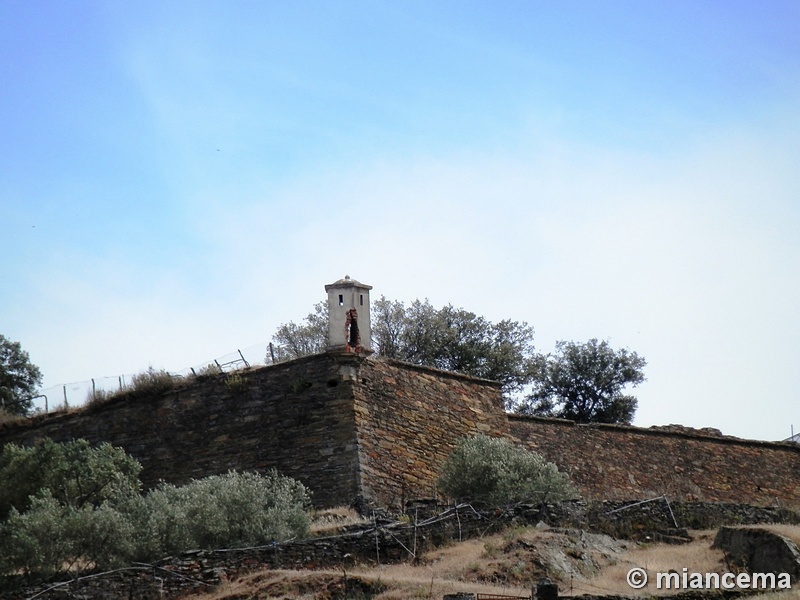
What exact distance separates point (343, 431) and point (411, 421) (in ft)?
6.83

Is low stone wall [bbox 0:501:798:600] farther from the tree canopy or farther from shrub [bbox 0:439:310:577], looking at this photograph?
the tree canopy

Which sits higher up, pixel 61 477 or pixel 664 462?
pixel 61 477

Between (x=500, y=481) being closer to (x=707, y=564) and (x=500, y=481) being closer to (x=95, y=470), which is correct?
(x=707, y=564)

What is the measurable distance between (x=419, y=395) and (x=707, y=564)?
10.6 metres

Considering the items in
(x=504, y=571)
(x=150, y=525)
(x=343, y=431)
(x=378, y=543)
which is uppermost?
(x=343, y=431)

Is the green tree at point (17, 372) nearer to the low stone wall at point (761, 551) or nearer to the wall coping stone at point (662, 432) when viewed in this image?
the wall coping stone at point (662, 432)

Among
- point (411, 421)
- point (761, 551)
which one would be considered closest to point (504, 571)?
point (761, 551)

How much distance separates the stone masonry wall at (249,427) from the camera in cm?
2992

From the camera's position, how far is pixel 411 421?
3156 cm

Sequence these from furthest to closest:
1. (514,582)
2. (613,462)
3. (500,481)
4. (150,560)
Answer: (613,462) < (500,481) < (150,560) < (514,582)

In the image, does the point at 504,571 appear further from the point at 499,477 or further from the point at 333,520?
the point at 333,520

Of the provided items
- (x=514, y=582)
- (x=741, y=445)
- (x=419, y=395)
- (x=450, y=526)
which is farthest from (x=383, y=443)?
(x=741, y=445)

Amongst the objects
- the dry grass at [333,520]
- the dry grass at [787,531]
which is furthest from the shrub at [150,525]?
the dry grass at [787,531]

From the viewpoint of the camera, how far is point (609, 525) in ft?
84.4
